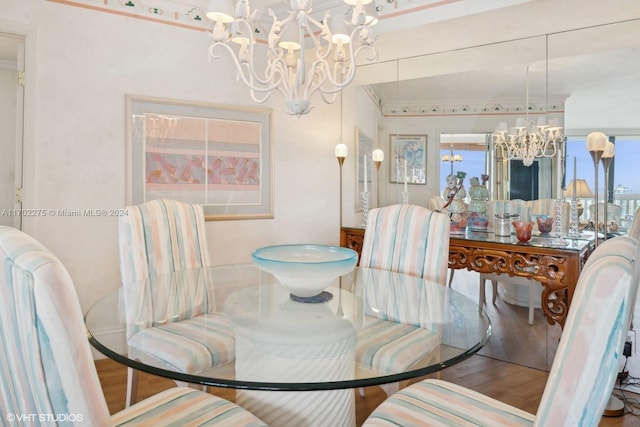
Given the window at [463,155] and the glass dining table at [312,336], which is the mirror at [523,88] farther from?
the glass dining table at [312,336]

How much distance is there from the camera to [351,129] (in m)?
4.02

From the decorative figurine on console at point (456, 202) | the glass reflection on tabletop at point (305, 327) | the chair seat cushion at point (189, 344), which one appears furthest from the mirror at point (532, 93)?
the chair seat cushion at point (189, 344)

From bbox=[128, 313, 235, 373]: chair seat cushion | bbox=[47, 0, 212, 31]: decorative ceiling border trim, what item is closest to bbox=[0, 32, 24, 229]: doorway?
bbox=[47, 0, 212, 31]: decorative ceiling border trim

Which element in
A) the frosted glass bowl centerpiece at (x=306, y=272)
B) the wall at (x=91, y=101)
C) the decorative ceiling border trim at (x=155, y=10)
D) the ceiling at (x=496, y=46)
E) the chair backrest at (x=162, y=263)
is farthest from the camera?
the decorative ceiling border trim at (x=155, y=10)

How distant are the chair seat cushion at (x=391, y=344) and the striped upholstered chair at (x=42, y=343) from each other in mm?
698

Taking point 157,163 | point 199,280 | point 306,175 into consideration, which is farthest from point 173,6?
point 199,280

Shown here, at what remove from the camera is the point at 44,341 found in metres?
0.71

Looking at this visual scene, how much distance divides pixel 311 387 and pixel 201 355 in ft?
2.28

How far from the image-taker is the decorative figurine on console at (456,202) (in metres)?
3.14

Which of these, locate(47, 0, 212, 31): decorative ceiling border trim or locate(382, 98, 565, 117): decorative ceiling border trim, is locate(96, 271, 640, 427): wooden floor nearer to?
locate(382, 98, 565, 117): decorative ceiling border trim

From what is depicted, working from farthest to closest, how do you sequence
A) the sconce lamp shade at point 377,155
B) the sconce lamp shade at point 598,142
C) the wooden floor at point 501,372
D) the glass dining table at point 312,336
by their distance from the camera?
the sconce lamp shade at point 377,155, the sconce lamp shade at point 598,142, the wooden floor at point 501,372, the glass dining table at point 312,336

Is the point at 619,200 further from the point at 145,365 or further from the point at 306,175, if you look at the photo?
the point at 145,365

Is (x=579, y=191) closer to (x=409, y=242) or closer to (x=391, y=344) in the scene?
(x=409, y=242)

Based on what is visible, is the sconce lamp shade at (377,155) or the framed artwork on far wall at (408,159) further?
the sconce lamp shade at (377,155)
